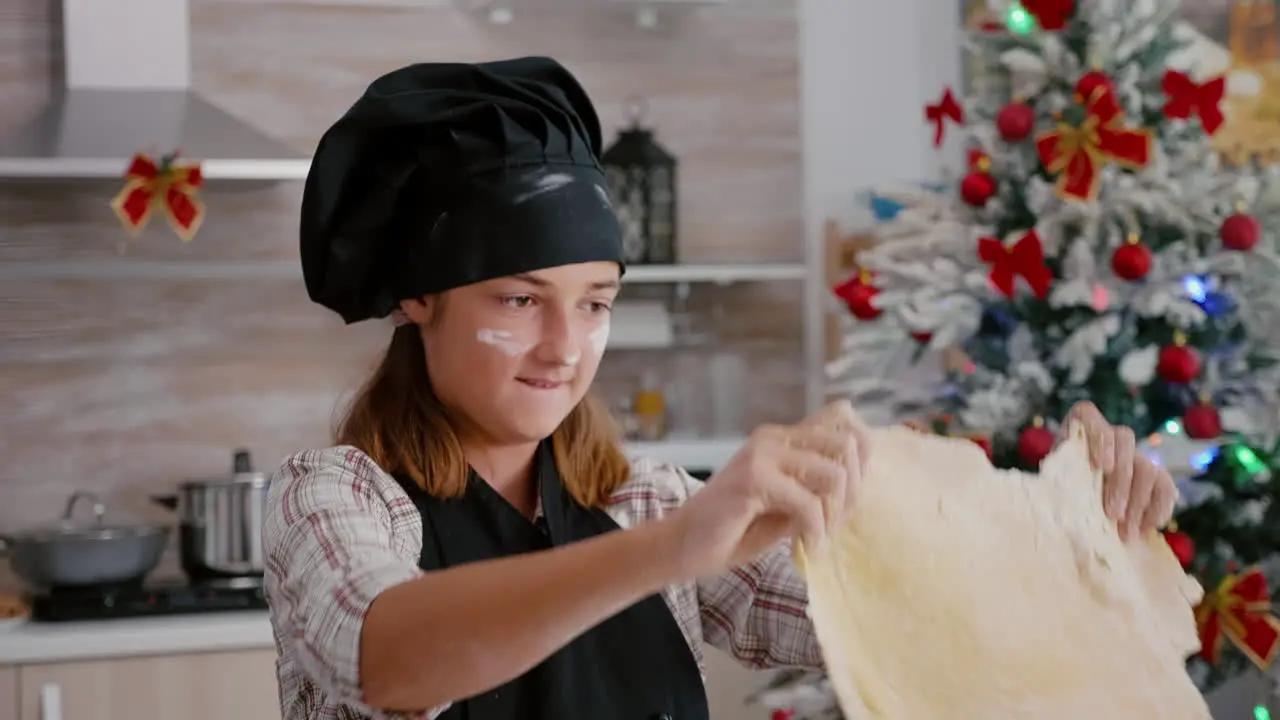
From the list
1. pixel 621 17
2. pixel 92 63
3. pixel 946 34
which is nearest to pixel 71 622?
pixel 92 63

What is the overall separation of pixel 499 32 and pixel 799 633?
2.41 m

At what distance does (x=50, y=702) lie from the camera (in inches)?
108

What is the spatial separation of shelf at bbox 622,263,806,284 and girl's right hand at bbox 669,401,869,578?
2.28 meters

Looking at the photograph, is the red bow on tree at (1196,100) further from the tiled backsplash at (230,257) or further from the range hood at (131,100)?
the range hood at (131,100)

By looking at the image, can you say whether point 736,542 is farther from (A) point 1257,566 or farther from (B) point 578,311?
(A) point 1257,566

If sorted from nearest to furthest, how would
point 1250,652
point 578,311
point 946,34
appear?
point 578,311 < point 1250,652 < point 946,34

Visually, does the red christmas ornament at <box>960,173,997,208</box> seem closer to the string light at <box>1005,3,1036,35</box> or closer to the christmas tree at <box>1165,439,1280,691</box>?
the string light at <box>1005,3,1036,35</box>

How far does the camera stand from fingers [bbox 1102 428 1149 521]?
52.4 inches

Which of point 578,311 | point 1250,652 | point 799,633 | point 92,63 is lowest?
point 1250,652

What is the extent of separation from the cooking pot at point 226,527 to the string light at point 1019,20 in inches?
68.4

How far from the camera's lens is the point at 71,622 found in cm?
286

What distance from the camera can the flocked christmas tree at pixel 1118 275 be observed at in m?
2.64

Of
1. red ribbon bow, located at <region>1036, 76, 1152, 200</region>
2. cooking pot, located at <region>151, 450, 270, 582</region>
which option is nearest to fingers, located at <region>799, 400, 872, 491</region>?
red ribbon bow, located at <region>1036, 76, 1152, 200</region>

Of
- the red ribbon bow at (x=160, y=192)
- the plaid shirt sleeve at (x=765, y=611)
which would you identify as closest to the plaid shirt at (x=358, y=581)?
the plaid shirt sleeve at (x=765, y=611)
